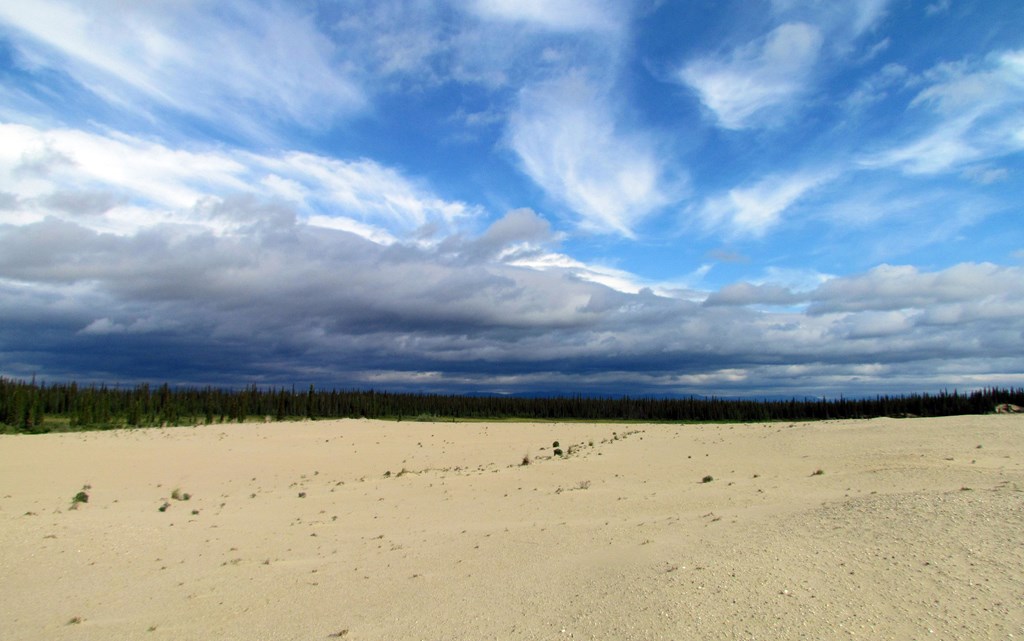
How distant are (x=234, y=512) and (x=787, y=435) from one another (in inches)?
743

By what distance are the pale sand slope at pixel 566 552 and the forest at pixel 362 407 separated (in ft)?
125

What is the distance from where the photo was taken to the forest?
56.6 metres

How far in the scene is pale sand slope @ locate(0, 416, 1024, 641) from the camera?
6527mm

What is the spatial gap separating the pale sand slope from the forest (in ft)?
125

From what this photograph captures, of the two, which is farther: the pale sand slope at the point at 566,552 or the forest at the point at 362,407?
the forest at the point at 362,407

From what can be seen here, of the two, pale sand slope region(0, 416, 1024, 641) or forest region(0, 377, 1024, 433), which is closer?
pale sand slope region(0, 416, 1024, 641)

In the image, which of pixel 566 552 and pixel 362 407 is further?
pixel 362 407

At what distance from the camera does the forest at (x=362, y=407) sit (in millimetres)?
56594

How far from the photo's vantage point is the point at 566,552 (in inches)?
372

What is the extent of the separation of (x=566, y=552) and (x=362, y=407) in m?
95.1

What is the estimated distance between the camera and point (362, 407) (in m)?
101

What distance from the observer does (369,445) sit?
1220 inches

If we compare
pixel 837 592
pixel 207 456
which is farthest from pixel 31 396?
pixel 837 592

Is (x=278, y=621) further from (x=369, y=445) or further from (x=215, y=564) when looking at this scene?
(x=369, y=445)
